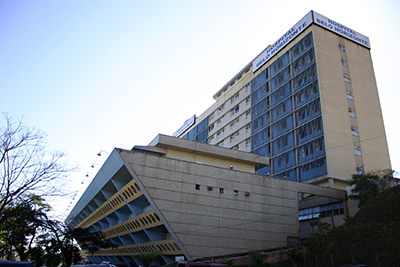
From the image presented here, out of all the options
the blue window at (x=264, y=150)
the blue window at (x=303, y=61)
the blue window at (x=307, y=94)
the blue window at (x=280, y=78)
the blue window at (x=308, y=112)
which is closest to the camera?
the blue window at (x=308, y=112)

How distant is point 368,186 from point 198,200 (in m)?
19.2

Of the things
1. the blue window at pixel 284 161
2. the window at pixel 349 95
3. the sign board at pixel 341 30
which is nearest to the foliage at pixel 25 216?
the blue window at pixel 284 161

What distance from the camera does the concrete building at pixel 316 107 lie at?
152ft

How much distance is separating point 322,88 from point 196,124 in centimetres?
4200

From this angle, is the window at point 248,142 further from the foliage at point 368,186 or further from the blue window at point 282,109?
the foliage at point 368,186

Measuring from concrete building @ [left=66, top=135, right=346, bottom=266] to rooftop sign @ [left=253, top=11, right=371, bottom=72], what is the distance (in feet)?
84.2

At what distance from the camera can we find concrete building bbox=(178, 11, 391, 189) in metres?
46.3

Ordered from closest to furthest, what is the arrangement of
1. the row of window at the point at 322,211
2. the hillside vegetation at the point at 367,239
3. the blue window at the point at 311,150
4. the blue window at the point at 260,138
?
the hillside vegetation at the point at 367,239, the row of window at the point at 322,211, the blue window at the point at 311,150, the blue window at the point at 260,138

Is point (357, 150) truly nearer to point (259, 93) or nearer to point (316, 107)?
point (316, 107)

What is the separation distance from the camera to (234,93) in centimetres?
7025

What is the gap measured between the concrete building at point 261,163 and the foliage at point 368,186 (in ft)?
9.09

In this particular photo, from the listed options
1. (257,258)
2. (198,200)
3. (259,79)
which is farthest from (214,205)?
(259,79)

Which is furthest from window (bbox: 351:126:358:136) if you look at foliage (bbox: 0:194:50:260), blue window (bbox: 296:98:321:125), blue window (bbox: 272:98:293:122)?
foliage (bbox: 0:194:50:260)

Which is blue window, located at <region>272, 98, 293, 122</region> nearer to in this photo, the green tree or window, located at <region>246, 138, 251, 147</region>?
window, located at <region>246, 138, 251, 147</region>
